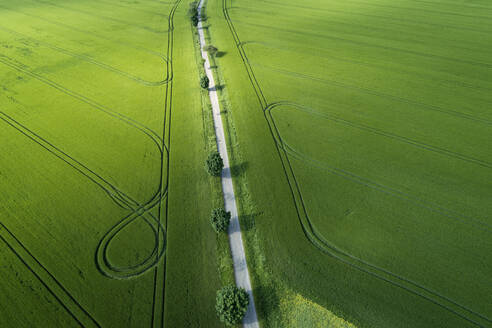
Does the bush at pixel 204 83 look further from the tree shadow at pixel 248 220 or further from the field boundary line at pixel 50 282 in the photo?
the field boundary line at pixel 50 282

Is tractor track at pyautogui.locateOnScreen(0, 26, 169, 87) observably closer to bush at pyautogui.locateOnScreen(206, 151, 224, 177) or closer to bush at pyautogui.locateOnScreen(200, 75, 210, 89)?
bush at pyautogui.locateOnScreen(200, 75, 210, 89)

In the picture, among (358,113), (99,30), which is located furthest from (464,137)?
(99,30)

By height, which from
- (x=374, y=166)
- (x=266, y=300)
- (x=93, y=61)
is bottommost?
(x=266, y=300)

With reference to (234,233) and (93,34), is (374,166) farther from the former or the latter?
(93,34)

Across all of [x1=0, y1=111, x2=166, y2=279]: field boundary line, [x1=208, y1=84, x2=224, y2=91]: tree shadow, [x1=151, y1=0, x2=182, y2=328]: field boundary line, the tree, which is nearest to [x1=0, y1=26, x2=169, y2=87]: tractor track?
[x1=151, y1=0, x2=182, y2=328]: field boundary line

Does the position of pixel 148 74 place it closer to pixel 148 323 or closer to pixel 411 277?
pixel 148 323

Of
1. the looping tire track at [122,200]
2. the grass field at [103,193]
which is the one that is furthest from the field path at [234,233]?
the looping tire track at [122,200]

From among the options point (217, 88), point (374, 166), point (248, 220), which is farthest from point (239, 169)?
point (217, 88)
